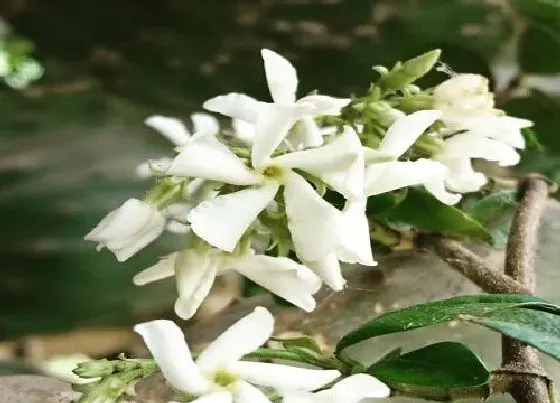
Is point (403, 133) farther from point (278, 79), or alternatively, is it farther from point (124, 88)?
point (124, 88)

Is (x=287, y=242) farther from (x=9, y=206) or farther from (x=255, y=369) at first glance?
(x=9, y=206)

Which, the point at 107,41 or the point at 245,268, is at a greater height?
the point at 107,41

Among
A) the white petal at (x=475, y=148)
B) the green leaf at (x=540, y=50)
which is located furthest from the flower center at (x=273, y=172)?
the green leaf at (x=540, y=50)

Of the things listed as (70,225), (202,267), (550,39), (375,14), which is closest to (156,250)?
(70,225)

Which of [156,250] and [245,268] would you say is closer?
[245,268]

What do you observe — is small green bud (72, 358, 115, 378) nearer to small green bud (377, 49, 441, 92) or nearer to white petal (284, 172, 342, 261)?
white petal (284, 172, 342, 261)

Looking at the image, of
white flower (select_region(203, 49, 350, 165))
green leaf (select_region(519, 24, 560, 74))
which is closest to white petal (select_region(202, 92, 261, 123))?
white flower (select_region(203, 49, 350, 165))
